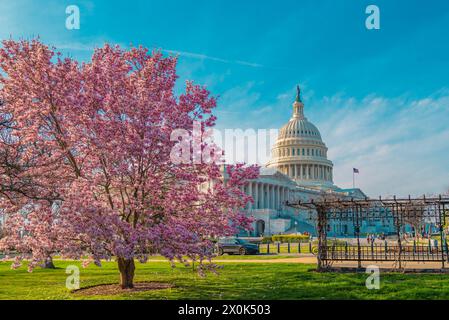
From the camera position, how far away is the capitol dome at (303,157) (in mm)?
172625

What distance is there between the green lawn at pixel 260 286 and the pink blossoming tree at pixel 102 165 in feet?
5.65

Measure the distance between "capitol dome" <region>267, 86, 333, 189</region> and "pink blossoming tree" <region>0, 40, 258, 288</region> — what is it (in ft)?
502

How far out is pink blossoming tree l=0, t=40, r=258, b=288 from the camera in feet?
56.0

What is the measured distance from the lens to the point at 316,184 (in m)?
169

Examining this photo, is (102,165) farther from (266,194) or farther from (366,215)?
(266,194)

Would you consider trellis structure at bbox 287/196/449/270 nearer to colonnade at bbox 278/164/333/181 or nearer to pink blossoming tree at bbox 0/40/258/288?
pink blossoming tree at bbox 0/40/258/288

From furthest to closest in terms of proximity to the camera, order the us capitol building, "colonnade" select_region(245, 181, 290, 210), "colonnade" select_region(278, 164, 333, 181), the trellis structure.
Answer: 1. "colonnade" select_region(278, 164, 333, 181)
2. the us capitol building
3. "colonnade" select_region(245, 181, 290, 210)
4. the trellis structure

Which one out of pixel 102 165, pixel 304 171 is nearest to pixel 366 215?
pixel 102 165

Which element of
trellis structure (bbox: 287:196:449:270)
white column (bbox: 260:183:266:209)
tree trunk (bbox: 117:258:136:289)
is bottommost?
tree trunk (bbox: 117:258:136:289)

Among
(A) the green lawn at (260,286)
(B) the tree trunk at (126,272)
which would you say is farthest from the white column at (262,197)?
(B) the tree trunk at (126,272)

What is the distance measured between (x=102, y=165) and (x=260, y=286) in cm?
809

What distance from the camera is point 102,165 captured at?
60.2 feet

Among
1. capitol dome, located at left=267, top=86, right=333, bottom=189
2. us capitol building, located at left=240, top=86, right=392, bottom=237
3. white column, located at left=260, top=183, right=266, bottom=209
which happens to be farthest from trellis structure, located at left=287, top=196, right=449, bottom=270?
capitol dome, located at left=267, top=86, right=333, bottom=189
